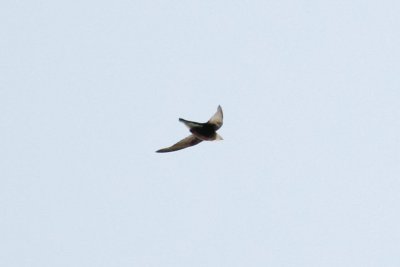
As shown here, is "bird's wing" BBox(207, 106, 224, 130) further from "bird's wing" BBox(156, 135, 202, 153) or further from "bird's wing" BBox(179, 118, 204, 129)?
"bird's wing" BBox(156, 135, 202, 153)

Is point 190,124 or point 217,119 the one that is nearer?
point 190,124

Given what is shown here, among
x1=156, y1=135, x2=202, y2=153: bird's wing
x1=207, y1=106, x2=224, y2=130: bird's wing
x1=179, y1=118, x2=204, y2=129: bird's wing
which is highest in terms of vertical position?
x1=207, y1=106, x2=224, y2=130: bird's wing

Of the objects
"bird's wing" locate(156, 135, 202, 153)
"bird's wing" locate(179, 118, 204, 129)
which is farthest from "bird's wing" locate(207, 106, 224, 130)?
"bird's wing" locate(156, 135, 202, 153)

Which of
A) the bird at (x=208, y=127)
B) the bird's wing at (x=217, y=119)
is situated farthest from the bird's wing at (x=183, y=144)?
the bird's wing at (x=217, y=119)

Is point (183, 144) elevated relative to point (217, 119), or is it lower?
lower

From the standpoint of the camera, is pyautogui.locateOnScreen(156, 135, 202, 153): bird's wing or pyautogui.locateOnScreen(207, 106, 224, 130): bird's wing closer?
pyautogui.locateOnScreen(207, 106, 224, 130): bird's wing

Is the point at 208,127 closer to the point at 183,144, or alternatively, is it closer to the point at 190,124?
the point at 190,124

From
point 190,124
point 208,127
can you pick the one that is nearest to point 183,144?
point 208,127

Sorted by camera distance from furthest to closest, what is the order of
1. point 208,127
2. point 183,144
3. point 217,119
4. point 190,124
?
Result: point 183,144
point 217,119
point 208,127
point 190,124

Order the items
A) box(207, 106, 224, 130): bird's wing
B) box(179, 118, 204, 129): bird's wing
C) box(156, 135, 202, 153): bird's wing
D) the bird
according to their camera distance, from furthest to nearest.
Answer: box(156, 135, 202, 153): bird's wing
box(207, 106, 224, 130): bird's wing
the bird
box(179, 118, 204, 129): bird's wing

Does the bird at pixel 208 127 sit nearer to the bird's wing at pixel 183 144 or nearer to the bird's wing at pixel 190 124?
the bird's wing at pixel 190 124

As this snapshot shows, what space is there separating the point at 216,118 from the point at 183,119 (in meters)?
1.26

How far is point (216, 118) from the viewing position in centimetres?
3356

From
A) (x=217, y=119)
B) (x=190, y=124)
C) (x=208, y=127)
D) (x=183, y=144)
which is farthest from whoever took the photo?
(x=183, y=144)
